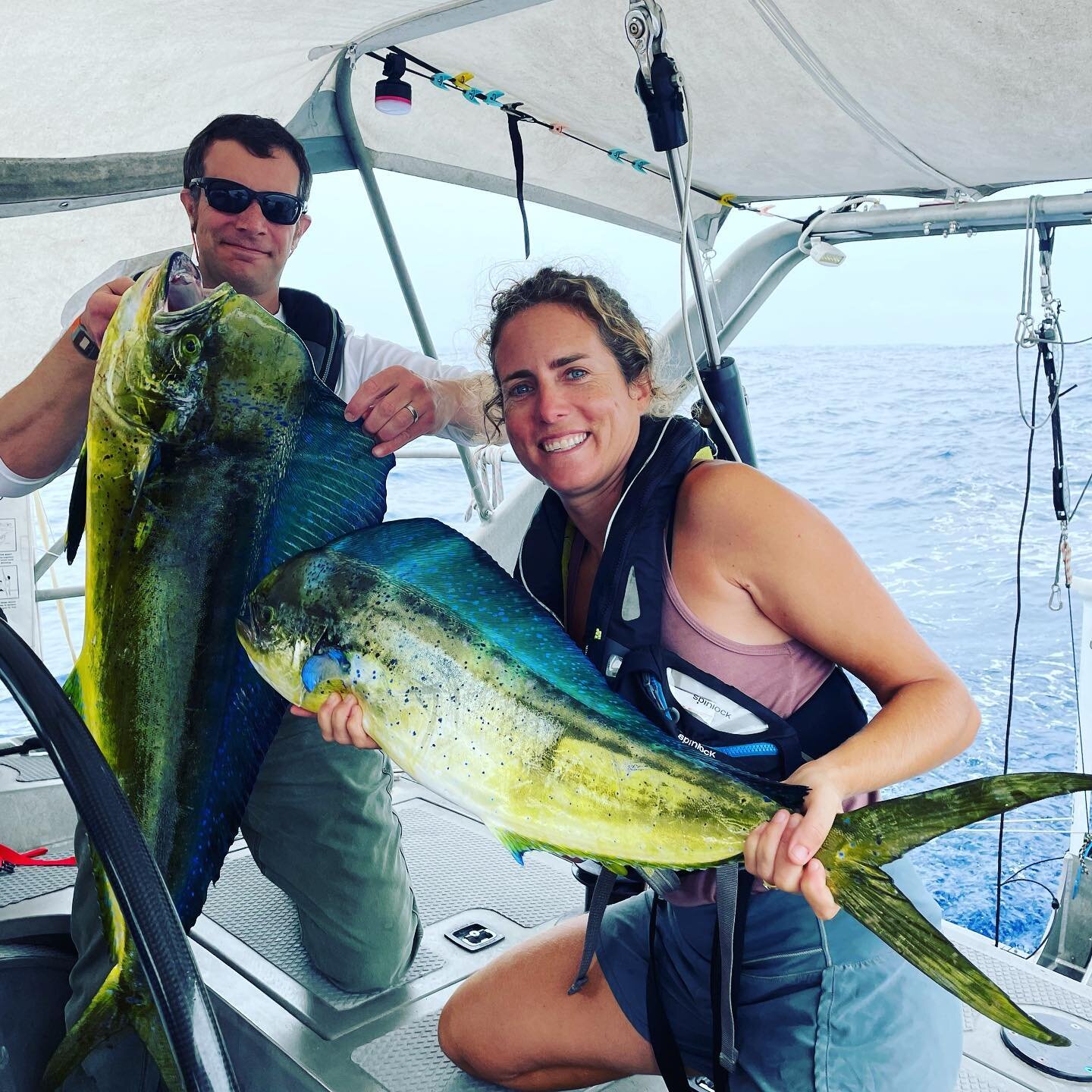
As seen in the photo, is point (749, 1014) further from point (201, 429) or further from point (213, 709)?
point (201, 429)

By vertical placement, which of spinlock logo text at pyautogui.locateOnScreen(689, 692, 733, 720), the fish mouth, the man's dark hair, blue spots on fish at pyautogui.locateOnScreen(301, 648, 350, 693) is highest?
the man's dark hair

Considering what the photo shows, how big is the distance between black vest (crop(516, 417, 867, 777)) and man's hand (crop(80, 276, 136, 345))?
764mm

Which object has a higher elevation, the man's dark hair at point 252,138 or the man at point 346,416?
the man's dark hair at point 252,138

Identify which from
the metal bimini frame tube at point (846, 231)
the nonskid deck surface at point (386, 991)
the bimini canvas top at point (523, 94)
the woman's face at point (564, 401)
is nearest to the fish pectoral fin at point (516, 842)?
the woman's face at point (564, 401)

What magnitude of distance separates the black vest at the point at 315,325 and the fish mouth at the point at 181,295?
1.52 ft

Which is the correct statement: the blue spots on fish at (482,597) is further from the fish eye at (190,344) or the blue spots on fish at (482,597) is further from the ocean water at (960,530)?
the ocean water at (960,530)

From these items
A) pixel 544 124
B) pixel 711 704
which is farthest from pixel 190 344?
pixel 544 124

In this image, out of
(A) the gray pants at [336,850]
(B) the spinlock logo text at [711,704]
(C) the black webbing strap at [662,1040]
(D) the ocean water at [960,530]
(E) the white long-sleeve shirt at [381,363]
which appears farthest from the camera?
(D) the ocean water at [960,530]

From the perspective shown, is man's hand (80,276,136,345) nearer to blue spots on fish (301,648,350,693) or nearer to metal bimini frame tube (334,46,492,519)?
blue spots on fish (301,648,350,693)

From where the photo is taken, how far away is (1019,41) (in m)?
2.76

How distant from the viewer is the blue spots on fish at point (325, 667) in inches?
45.8

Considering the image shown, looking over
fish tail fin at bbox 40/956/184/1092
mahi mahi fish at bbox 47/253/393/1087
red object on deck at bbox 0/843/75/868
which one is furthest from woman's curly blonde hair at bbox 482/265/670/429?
red object on deck at bbox 0/843/75/868

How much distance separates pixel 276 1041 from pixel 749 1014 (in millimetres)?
1107

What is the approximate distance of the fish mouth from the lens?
114cm
